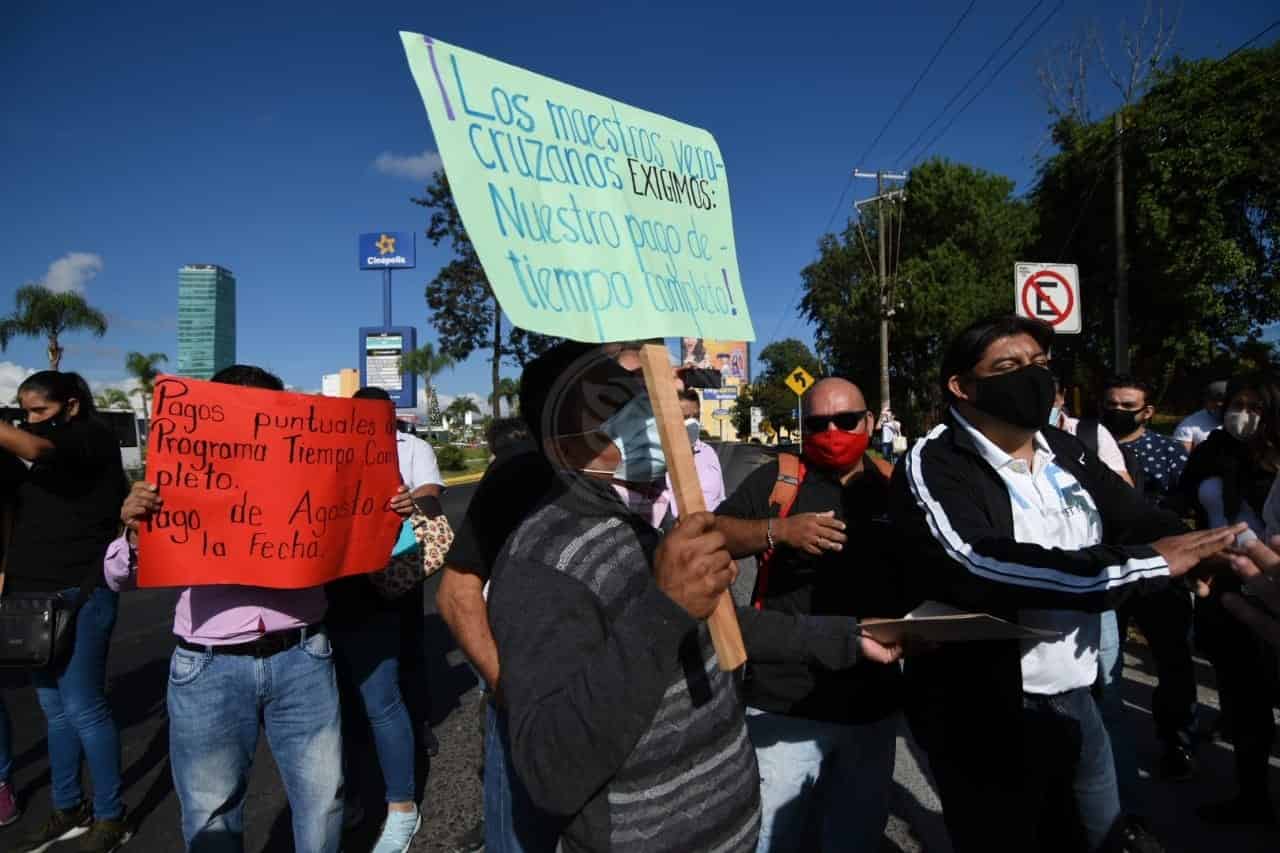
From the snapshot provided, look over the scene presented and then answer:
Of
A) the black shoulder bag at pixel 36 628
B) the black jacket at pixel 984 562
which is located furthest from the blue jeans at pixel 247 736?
the black jacket at pixel 984 562

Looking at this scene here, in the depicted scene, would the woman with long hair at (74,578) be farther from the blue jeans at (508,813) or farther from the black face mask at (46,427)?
the blue jeans at (508,813)

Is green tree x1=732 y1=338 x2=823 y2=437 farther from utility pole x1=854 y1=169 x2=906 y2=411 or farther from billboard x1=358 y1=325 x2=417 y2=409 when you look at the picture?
billboard x1=358 y1=325 x2=417 y2=409

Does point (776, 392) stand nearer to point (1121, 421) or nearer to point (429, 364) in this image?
point (429, 364)

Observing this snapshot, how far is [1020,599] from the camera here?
175 cm

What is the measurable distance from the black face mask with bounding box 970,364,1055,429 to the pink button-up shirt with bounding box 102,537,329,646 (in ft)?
7.29

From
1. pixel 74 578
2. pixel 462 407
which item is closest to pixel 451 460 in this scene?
pixel 74 578

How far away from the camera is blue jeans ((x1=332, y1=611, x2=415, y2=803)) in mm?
3156

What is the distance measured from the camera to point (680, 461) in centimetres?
113

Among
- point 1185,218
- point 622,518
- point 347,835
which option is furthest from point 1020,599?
point 1185,218

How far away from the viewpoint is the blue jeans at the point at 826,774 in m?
2.28

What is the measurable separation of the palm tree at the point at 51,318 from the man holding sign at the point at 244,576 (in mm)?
33670

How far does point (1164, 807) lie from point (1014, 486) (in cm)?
231

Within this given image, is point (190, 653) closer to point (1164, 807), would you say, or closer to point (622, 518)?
point (622, 518)

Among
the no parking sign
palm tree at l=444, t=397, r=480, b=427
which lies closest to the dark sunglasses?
the no parking sign
